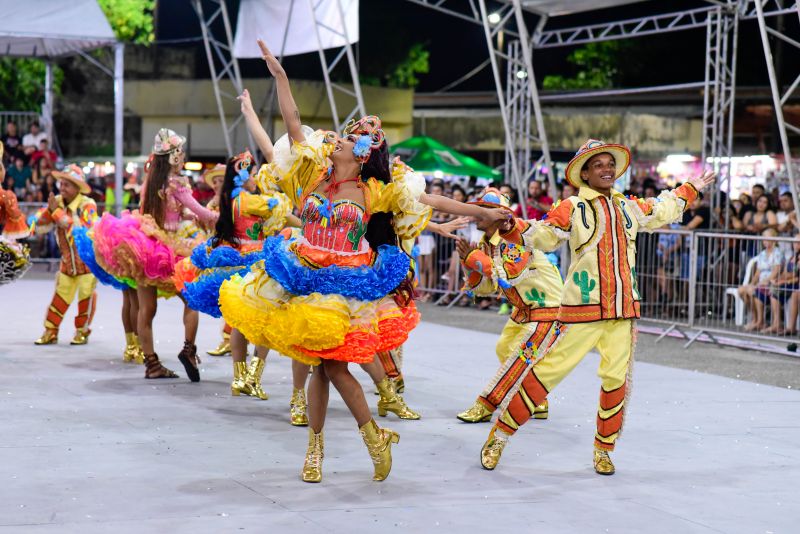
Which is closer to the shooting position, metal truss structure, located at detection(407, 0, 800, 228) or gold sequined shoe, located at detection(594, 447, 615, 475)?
gold sequined shoe, located at detection(594, 447, 615, 475)

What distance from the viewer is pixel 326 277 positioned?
5.75 metres

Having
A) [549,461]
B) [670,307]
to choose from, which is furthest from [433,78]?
[549,461]

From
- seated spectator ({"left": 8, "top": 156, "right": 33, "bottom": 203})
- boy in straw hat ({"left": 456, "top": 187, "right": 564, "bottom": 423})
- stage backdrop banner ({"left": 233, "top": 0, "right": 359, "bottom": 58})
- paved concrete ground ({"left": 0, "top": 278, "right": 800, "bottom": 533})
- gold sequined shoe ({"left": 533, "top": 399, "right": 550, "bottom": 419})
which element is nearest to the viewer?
paved concrete ground ({"left": 0, "top": 278, "right": 800, "bottom": 533})

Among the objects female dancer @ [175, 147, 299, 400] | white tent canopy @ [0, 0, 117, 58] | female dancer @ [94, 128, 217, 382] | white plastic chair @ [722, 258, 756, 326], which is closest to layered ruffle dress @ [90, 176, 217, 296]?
female dancer @ [94, 128, 217, 382]

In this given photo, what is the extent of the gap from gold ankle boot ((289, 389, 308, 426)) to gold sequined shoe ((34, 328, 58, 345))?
4.49 meters

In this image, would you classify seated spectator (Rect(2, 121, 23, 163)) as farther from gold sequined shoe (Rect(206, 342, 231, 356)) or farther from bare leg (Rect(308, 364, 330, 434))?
bare leg (Rect(308, 364, 330, 434))

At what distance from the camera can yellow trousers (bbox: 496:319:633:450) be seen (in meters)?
6.24

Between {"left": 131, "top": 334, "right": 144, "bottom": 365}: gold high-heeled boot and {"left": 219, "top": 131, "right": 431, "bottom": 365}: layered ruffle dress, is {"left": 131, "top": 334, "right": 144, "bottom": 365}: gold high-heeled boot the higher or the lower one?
the lower one

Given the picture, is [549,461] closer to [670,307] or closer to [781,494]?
[781,494]

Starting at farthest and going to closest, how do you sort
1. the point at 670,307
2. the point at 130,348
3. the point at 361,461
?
1. the point at 670,307
2. the point at 130,348
3. the point at 361,461

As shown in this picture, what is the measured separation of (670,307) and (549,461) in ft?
22.1

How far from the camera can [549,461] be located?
256 inches

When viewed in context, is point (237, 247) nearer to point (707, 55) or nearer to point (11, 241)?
point (11, 241)

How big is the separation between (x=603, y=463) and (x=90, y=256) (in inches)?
211
